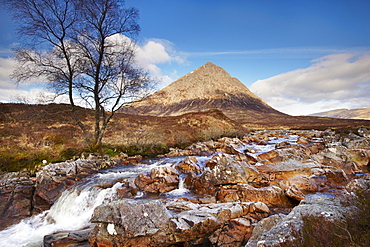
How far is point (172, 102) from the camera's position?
163 meters

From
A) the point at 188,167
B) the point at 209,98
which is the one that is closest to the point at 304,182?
the point at 188,167

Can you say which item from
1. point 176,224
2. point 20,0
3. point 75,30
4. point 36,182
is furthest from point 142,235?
point 20,0

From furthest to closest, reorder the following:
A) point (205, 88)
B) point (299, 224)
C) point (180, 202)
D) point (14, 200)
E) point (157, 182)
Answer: point (205, 88) → point (157, 182) → point (14, 200) → point (180, 202) → point (299, 224)

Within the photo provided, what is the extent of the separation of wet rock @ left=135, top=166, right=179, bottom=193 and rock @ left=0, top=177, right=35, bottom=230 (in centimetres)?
440

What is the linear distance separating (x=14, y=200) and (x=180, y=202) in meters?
6.89

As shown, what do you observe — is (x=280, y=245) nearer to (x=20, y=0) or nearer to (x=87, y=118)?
(x=20, y=0)

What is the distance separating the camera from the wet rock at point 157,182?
28.5ft

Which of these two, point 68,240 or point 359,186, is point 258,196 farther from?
point 68,240

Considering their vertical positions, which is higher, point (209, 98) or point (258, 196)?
point (209, 98)

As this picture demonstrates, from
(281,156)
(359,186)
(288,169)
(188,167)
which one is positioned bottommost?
(188,167)

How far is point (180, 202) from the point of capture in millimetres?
6617

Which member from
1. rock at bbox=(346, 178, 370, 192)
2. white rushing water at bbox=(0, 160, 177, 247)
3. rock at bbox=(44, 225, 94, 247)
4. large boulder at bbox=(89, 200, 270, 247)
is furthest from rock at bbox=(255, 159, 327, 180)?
rock at bbox=(44, 225, 94, 247)

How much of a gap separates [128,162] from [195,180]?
254 inches

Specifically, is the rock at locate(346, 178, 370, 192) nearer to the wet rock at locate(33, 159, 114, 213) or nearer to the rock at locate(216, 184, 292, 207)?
the rock at locate(216, 184, 292, 207)
